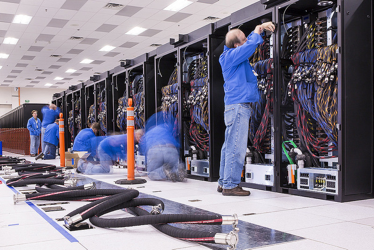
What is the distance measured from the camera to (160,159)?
170 inches

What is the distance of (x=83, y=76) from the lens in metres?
19.0

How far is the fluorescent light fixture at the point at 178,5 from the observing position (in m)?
8.59

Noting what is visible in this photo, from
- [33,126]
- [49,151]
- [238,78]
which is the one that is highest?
[238,78]

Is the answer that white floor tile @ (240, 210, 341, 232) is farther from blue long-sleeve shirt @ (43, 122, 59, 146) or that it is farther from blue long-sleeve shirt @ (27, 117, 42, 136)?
blue long-sleeve shirt @ (27, 117, 42, 136)

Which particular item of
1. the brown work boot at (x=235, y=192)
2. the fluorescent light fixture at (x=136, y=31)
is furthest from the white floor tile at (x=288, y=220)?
the fluorescent light fixture at (x=136, y=31)

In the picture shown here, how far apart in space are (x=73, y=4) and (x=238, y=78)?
6680 mm

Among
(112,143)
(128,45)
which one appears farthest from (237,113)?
(128,45)

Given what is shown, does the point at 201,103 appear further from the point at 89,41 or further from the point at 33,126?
the point at 89,41

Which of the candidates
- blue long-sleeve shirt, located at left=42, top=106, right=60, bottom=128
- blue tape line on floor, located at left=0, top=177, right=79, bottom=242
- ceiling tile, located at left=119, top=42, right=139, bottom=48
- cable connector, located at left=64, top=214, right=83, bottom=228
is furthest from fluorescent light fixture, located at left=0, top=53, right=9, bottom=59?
cable connector, located at left=64, top=214, right=83, bottom=228

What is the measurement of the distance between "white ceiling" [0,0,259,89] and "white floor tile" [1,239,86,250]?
749cm

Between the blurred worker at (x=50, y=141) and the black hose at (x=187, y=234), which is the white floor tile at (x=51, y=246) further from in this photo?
the blurred worker at (x=50, y=141)

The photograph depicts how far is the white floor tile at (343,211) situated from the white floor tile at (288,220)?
10 centimetres

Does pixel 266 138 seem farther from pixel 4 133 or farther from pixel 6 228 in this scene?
pixel 4 133

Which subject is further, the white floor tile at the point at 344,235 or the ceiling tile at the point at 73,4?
the ceiling tile at the point at 73,4
